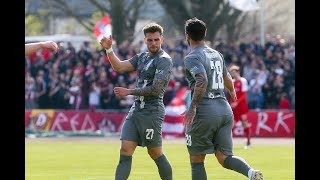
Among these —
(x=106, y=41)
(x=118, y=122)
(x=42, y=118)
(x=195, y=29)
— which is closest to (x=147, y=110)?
(x=106, y=41)

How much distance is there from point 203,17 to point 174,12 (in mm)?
2033

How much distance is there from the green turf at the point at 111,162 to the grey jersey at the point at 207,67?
3.91 m

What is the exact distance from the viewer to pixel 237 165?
12.1m

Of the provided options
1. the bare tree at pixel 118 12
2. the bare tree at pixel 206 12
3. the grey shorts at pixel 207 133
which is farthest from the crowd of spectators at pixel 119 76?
the grey shorts at pixel 207 133

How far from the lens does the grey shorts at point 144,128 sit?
1300cm

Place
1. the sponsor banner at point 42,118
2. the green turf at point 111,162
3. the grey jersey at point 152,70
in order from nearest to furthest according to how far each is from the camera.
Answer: the grey jersey at point 152,70, the green turf at point 111,162, the sponsor banner at point 42,118

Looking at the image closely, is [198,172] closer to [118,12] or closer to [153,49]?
[153,49]

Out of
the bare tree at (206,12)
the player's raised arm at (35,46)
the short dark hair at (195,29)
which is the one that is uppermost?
the bare tree at (206,12)

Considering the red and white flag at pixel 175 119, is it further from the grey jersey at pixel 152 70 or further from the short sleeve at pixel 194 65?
the short sleeve at pixel 194 65

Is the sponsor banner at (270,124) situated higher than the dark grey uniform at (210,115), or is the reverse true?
the dark grey uniform at (210,115)

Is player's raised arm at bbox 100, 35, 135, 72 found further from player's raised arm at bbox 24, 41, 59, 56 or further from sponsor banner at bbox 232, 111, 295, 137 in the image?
sponsor banner at bbox 232, 111, 295, 137

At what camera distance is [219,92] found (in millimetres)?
12305

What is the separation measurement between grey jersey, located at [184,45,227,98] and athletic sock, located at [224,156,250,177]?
86 centimetres

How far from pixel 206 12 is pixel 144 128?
31759 millimetres
